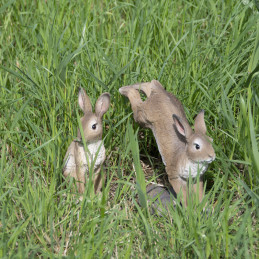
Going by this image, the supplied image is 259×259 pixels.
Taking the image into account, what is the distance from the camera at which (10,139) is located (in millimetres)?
3609

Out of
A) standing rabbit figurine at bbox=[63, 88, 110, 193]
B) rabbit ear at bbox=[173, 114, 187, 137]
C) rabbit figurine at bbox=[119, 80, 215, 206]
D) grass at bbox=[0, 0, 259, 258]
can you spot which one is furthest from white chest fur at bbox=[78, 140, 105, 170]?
rabbit ear at bbox=[173, 114, 187, 137]

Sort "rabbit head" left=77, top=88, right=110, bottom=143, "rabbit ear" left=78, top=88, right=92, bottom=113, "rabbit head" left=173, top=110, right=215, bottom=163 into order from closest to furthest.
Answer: "rabbit head" left=173, top=110, right=215, bottom=163 < "rabbit head" left=77, top=88, right=110, bottom=143 < "rabbit ear" left=78, top=88, right=92, bottom=113

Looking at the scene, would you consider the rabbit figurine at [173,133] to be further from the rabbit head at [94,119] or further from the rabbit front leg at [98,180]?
the rabbit front leg at [98,180]

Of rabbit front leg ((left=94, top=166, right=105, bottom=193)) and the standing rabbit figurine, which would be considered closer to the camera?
the standing rabbit figurine

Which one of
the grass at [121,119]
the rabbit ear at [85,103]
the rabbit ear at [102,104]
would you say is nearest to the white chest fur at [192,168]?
the grass at [121,119]

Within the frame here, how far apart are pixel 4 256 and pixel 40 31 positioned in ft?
7.15

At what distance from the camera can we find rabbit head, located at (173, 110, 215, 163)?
3.24 metres

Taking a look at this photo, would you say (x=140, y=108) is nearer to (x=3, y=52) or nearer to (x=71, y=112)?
(x=71, y=112)

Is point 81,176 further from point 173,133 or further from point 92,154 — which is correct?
point 173,133

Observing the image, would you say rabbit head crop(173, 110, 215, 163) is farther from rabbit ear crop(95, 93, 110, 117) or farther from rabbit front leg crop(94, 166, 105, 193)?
rabbit front leg crop(94, 166, 105, 193)

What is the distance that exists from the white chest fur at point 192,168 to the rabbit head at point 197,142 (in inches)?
1.4

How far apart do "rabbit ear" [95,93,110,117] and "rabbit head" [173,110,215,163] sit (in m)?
0.50

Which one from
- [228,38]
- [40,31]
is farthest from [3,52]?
[228,38]

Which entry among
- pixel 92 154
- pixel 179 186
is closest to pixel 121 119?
pixel 92 154
